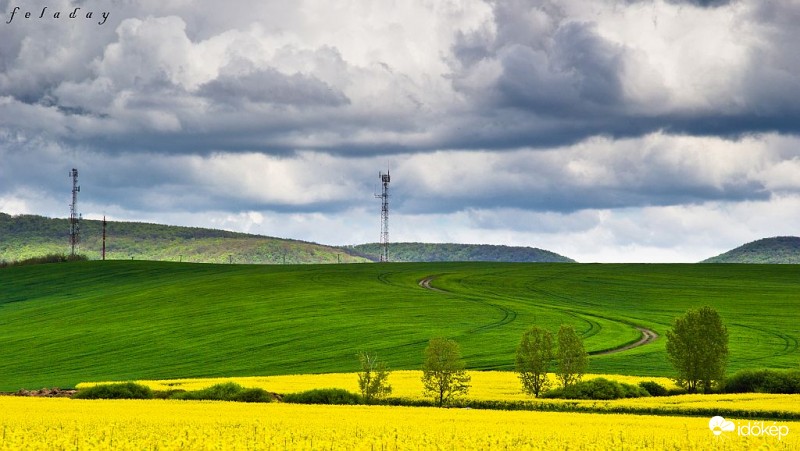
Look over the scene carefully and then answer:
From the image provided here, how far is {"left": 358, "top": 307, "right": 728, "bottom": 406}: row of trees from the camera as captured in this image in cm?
6562

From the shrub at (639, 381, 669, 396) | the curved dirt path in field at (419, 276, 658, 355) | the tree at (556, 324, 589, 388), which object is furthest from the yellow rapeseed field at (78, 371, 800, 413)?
the curved dirt path in field at (419, 276, 658, 355)

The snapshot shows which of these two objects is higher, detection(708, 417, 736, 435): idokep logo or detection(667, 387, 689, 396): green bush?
detection(708, 417, 736, 435): idokep logo

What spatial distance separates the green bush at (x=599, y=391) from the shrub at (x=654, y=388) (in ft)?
4.98

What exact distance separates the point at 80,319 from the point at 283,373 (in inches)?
1882

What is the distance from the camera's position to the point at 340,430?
122 ft

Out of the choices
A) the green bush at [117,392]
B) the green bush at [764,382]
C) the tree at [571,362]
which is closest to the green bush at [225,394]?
the green bush at [117,392]

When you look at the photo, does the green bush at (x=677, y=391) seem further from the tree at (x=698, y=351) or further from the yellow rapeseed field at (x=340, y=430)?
the yellow rapeseed field at (x=340, y=430)

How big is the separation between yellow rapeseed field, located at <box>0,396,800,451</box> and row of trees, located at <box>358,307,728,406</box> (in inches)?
518

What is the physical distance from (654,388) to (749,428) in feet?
82.1

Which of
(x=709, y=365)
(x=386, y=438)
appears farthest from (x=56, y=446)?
(x=709, y=365)

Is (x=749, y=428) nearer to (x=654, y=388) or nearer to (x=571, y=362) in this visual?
Answer: (x=654, y=388)

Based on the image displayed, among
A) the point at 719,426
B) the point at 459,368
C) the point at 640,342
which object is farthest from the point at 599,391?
the point at 640,342

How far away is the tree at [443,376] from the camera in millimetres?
64750

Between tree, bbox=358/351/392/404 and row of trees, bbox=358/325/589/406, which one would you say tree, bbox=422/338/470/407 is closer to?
row of trees, bbox=358/325/589/406
